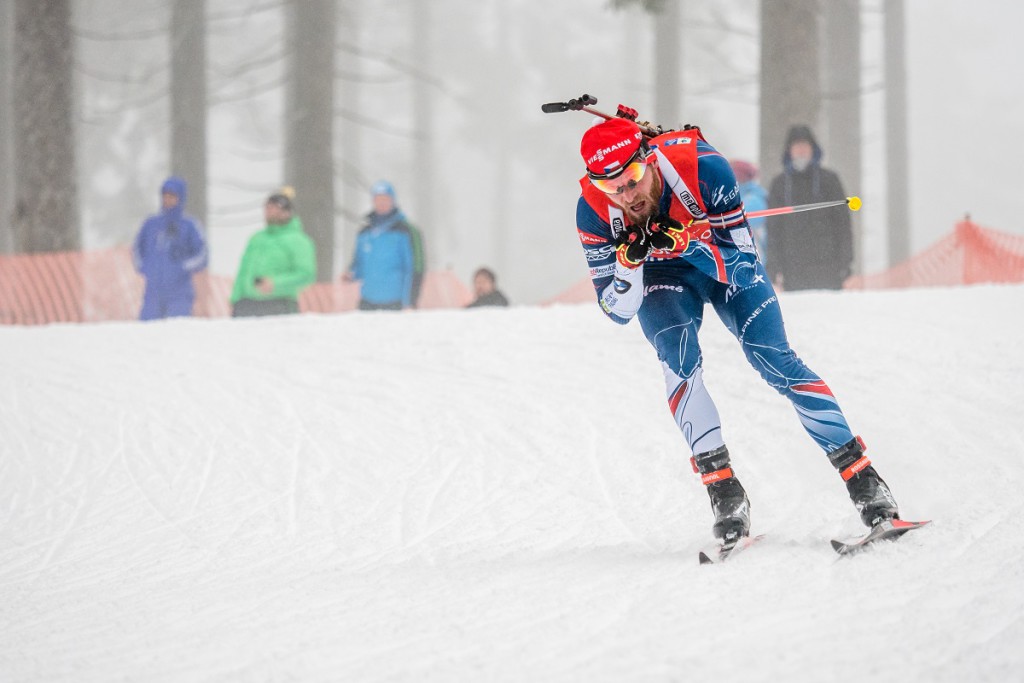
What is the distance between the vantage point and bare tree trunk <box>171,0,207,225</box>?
65.1 feet

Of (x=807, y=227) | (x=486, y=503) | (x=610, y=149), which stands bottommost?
(x=486, y=503)

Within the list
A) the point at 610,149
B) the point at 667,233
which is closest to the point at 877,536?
the point at 667,233

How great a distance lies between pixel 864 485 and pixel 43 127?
482 inches

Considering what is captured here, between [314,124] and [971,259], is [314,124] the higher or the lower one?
the higher one

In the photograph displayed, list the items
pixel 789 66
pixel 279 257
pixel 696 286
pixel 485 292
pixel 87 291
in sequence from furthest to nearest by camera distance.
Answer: pixel 87 291 → pixel 789 66 → pixel 485 292 → pixel 279 257 → pixel 696 286

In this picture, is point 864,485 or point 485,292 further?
point 485,292

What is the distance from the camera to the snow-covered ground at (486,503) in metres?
3.57

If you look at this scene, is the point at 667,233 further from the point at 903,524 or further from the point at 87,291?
the point at 87,291

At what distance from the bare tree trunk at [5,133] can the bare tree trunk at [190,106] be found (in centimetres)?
334

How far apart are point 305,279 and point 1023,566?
8.00 m

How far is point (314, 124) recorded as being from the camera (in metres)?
16.4

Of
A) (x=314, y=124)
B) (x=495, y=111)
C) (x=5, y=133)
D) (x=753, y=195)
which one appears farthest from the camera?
(x=495, y=111)

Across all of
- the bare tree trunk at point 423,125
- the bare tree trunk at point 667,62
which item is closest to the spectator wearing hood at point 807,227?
the bare tree trunk at point 667,62

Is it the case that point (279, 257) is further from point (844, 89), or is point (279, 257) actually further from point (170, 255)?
point (844, 89)
